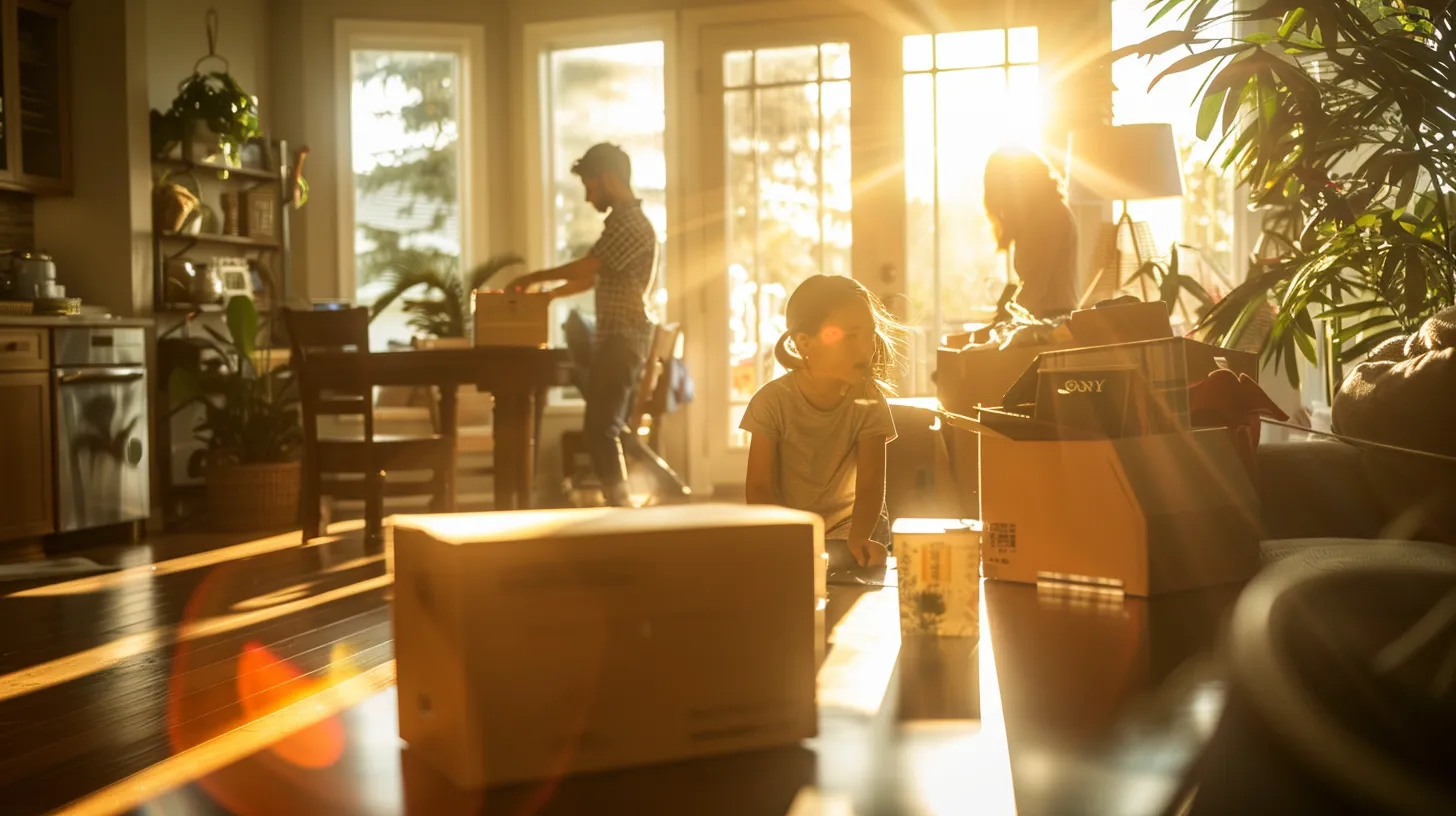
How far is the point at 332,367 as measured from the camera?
487 centimetres

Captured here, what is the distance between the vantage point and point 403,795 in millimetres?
703

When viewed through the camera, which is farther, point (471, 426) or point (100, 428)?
point (471, 426)

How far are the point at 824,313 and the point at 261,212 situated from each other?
5.24m

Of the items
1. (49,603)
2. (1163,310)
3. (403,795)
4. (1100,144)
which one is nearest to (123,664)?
(49,603)

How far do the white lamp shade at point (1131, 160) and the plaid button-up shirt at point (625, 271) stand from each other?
6.12ft

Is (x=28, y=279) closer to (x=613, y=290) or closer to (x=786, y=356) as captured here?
(x=613, y=290)

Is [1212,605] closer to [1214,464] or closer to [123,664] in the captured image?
[1214,464]

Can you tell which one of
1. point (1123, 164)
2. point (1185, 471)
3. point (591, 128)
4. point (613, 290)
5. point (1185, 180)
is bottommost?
point (1185, 471)

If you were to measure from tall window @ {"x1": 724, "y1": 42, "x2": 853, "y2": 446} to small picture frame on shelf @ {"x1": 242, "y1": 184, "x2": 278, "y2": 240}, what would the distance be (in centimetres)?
237

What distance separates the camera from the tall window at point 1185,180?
6230 millimetres

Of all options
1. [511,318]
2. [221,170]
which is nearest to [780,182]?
[511,318]

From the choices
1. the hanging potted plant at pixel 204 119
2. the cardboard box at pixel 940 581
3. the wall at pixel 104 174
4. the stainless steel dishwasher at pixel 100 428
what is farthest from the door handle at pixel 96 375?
the cardboard box at pixel 940 581

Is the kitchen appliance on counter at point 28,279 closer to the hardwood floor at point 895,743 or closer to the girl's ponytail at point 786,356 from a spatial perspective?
the girl's ponytail at point 786,356

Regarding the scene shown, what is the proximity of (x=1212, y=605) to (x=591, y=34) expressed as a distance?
6.51m
